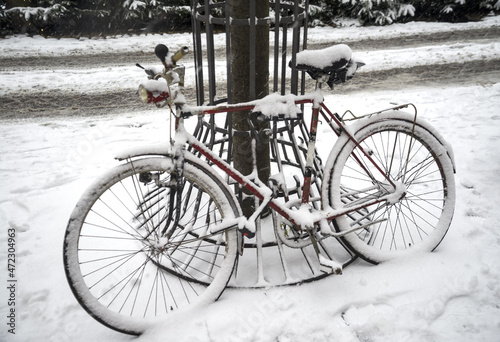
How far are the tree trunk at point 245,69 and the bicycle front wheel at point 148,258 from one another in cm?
52

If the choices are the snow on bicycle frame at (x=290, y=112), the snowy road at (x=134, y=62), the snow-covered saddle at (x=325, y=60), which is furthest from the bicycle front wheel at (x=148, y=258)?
the snowy road at (x=134, y=62)

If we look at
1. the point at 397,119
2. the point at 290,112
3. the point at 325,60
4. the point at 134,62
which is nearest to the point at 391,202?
the point at 397,119

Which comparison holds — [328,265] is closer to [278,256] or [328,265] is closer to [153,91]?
[278,256]

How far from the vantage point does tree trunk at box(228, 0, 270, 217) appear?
2332 mm

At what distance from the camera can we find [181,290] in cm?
229

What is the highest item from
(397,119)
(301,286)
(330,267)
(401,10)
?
(401,10)

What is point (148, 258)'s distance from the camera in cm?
226

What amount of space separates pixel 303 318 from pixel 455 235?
1424 millimetres

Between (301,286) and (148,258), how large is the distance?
106 cm

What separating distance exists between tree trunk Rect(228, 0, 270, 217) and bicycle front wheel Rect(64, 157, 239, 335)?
1.70 ft

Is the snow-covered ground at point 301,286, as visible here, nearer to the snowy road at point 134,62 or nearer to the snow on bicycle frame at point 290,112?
the snow on bicycle frame at point 290,112

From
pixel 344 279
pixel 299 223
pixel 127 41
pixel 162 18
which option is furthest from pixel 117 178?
pixel 162 18

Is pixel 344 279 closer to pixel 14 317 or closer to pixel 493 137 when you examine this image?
pixel 14 317

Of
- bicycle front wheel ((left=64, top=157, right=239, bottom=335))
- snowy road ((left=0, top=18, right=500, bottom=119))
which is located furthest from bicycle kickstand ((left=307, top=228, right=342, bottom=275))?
snowy road ((left=0, top=18, right=500, bottom=119))
